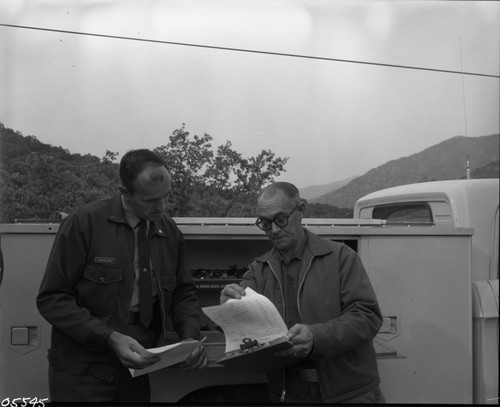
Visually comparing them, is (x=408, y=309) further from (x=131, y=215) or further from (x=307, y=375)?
(x=131, y=215)

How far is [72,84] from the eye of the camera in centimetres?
264

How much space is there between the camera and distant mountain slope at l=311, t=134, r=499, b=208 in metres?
3.09

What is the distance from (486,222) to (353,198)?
0.85m

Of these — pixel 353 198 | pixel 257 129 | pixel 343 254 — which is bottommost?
pixel 343 254

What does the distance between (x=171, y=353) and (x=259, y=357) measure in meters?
0.32

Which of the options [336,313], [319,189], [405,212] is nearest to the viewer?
[336,313]

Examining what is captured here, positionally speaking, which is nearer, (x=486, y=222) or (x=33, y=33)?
(x=33, y=33)

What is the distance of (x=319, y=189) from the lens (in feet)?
10.9

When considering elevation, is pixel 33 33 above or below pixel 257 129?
above

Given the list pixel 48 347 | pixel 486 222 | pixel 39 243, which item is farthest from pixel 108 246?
pixel 486 222

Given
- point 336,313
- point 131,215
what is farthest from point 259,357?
point 131,215

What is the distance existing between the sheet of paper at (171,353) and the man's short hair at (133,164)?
67cm

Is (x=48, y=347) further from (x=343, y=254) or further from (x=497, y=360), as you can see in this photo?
(x=497, y=360)

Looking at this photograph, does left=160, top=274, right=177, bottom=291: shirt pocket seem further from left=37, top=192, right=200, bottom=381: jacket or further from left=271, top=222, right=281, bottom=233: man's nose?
left=271, top=222, right=281, bottom=233: man's nose
